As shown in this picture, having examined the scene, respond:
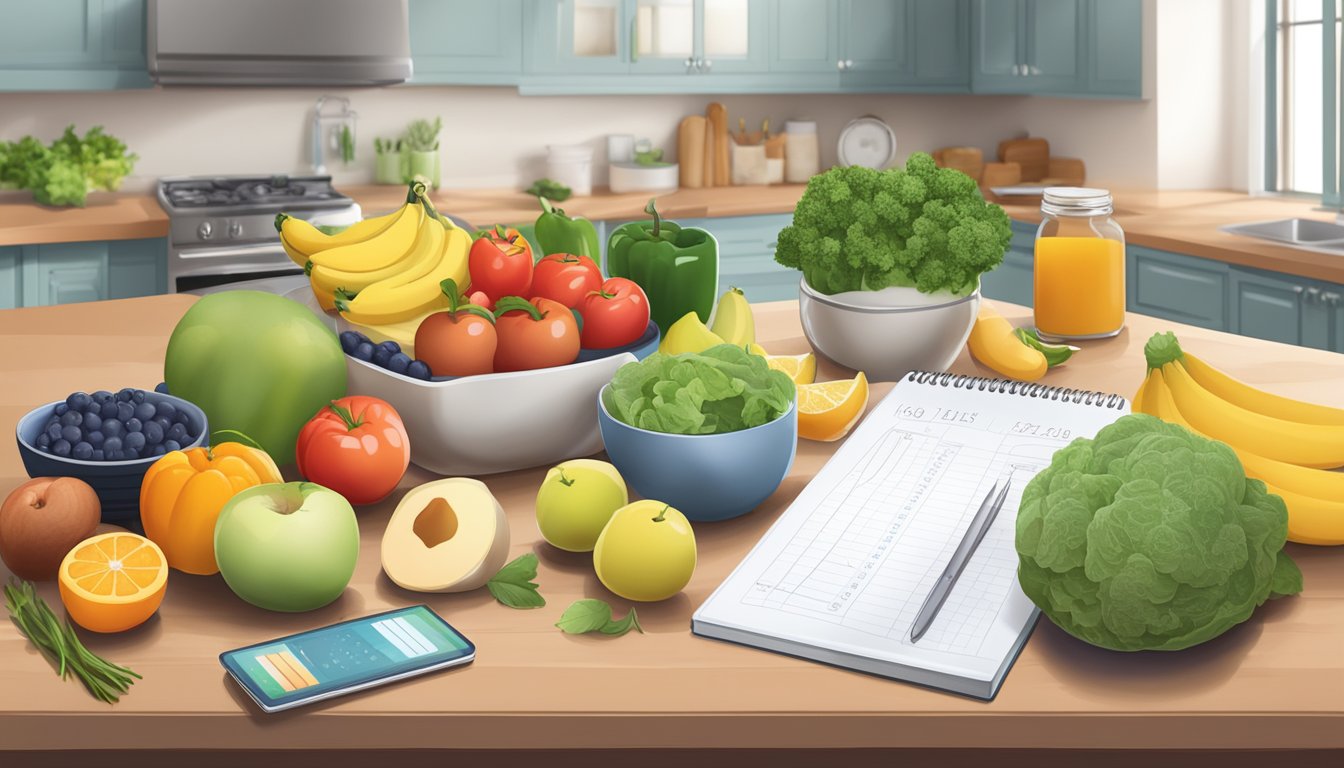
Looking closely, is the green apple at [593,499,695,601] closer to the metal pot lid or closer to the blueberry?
the blueberry

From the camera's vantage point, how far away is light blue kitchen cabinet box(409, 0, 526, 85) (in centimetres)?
415

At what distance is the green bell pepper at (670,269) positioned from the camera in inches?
59.4

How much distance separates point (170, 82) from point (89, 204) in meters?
0.51

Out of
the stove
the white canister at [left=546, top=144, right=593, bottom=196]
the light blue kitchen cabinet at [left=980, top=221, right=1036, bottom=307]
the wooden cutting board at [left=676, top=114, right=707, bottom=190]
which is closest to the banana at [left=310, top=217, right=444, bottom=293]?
the stove

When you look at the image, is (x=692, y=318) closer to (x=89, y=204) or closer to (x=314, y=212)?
(x=314, y=212)

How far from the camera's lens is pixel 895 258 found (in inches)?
60.1

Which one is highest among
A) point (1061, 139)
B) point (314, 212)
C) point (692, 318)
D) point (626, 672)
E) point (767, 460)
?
point (1061, 139)

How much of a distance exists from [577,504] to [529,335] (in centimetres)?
24

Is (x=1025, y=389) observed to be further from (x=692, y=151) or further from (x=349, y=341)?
(x=692, y=151)

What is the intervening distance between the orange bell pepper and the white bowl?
0.81 meters

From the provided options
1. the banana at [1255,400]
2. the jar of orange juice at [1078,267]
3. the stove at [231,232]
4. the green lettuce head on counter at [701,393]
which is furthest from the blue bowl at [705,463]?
the stove at [231,232]

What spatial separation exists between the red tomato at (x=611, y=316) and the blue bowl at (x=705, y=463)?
0.61 feet

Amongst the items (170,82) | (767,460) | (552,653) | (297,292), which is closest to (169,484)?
(552,653)

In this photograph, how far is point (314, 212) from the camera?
3.66 meters
